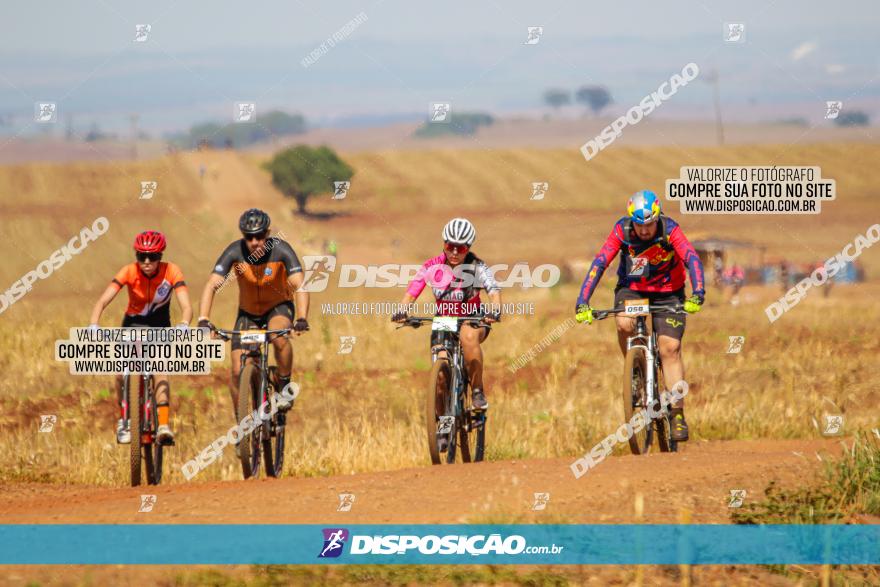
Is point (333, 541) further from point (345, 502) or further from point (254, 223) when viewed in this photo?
point (254, 223)

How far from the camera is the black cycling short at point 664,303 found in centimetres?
1196

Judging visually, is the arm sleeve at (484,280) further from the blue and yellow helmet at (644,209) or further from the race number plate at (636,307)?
the blue and yellow helmet at (644,209)

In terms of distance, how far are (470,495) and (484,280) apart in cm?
306

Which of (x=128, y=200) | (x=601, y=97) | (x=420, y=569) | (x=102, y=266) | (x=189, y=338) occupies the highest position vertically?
(x=601, y=97)

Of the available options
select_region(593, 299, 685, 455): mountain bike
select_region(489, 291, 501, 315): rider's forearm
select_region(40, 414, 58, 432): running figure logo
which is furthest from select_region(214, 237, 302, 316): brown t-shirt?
select_region(40, 414, 58, 432): running figure logo

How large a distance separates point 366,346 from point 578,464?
1158 cm

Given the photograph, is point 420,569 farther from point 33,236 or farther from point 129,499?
point 33,236

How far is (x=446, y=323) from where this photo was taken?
461 inches

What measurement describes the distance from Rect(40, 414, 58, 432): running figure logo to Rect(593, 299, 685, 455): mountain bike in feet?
20.3

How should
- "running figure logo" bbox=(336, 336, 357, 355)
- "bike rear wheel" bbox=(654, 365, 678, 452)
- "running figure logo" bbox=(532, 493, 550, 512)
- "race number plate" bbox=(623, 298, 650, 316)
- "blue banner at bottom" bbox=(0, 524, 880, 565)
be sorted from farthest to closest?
"running figure logo" bbox=(336, 336, 357, 355)
"bike rear wheel" bbox=(654, 365, 678, 452)
"race number plate" bbox=(623, 298, 650, 316)
"running figure logo" bbox=(532, 493, 550, 512)
"blue banner at bottom" bbox=(0, 524, 880, 565)

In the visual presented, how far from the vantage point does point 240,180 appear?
73.6 metres

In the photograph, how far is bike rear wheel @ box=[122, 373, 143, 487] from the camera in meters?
11.2

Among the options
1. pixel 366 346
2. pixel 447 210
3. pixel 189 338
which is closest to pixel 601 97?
pixel 447 210

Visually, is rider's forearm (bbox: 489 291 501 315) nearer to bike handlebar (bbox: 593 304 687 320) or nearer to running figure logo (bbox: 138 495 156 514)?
bike handlebar (bbox: 593 304 687 320)
